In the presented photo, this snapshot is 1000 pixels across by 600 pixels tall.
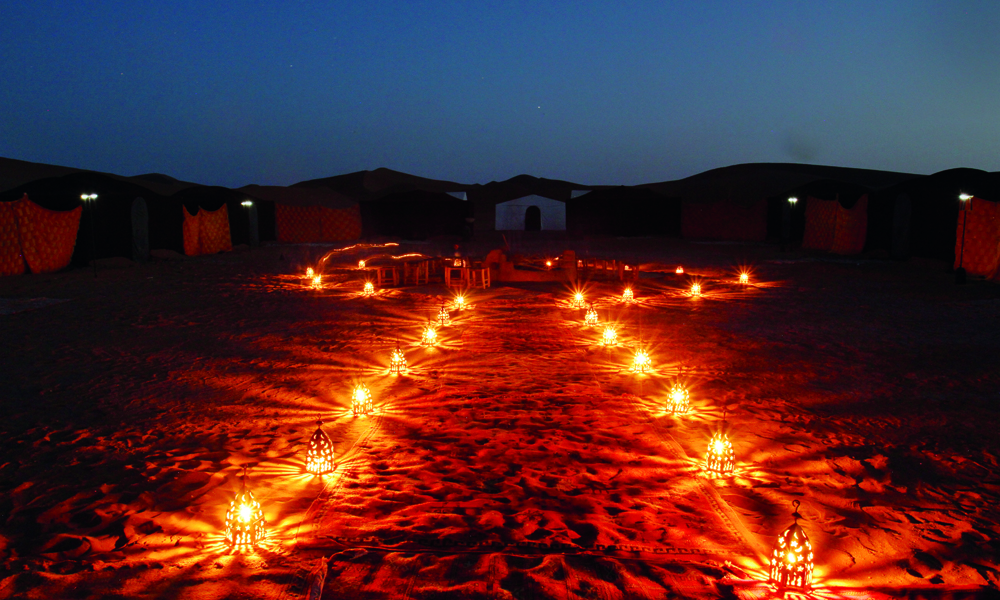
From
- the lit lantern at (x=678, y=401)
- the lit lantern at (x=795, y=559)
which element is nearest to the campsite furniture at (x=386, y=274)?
the lit lantern at (x=678, y=401)

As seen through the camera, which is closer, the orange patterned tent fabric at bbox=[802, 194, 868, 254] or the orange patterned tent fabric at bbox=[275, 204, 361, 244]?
the orange patterned tent fabric at bbox=[802, 194, 868, 254]

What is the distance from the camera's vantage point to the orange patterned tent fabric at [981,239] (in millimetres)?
15141

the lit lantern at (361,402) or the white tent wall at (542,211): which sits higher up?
the white tent wall at (542,211)

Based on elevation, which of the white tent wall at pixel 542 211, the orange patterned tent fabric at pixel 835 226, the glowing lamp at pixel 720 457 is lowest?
the glowing lamp at pixel 720 457

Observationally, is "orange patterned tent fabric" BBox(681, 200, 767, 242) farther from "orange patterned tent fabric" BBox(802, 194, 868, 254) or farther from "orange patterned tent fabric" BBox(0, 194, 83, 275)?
"orange patterned tent fabric" BBox(0, 194, 83, 275)

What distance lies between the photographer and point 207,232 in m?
25.7

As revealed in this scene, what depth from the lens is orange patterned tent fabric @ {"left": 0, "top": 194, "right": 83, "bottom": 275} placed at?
16594mm

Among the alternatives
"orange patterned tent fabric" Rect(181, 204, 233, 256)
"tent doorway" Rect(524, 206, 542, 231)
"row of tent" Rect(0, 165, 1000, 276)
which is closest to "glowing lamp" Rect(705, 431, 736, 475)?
"row of tent" Rect(0, 165, 1000, 276)

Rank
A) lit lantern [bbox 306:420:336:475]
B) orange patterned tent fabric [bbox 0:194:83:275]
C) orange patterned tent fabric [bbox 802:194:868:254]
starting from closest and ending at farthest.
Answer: lit lantern [bbox 306:420:336:475]
orange patterned tent fabric [bbox 0:194:83:275]
orange patterned tent fabric [bbox 802:194:868:254]

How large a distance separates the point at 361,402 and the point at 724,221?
106 ft

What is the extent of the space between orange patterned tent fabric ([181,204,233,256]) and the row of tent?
0.05m

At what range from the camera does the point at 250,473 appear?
4598 millimetres

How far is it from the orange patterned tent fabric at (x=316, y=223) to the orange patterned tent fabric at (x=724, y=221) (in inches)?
773

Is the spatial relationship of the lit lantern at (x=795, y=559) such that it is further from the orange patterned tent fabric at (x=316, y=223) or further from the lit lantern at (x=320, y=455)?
the orange patterned tent fabric at (x=316, y=223)
